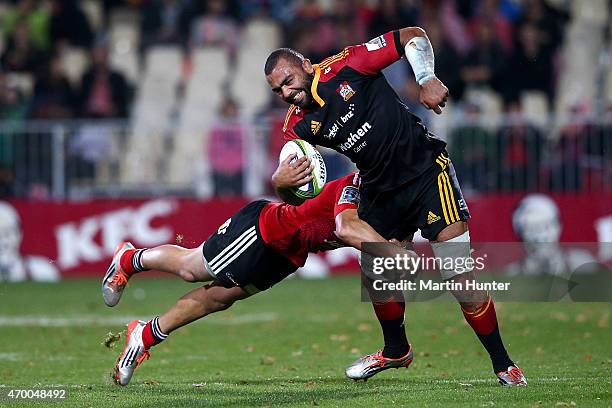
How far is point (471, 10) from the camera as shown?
69.4 feet

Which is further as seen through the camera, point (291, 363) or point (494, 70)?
point (494, 70)

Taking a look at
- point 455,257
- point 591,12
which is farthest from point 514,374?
point 591,12

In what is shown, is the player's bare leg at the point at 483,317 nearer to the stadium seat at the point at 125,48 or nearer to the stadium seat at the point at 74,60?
the stadium seat at the point at 125,48

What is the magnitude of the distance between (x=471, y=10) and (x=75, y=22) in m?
7.20

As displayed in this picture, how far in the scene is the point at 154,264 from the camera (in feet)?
31.7

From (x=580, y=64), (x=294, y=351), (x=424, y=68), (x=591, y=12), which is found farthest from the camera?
(x=591, y=12)

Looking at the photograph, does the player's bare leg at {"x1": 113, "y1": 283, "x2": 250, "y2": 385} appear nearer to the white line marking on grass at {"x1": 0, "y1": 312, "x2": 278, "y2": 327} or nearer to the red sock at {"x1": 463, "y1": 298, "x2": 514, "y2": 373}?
the red sock at {"x1": 463, "y1": 298, "x2": 514, "y2": 373}

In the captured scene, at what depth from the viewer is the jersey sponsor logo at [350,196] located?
9.25 metres

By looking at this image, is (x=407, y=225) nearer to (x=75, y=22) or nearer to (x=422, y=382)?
(x=422, y=382)

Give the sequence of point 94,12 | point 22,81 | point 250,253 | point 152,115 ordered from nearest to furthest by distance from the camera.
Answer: point 250,253, point 152,115, point 22,81, point 94,12

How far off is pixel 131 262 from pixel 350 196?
6.13ft

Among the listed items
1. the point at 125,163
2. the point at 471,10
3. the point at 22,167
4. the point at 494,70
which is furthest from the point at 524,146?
the point at 22,167

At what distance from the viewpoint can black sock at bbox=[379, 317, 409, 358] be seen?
31.2 ft

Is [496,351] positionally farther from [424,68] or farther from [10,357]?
[10,357]
